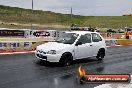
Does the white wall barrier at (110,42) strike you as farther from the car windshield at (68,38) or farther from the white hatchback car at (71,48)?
the car windshield at (68,38)

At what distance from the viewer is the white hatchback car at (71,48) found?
45.5 ft

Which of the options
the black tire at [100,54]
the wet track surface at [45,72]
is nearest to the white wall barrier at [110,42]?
the black tire at [100,54]

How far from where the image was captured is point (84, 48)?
15305 millimetres

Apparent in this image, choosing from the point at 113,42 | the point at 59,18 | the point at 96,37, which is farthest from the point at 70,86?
the point at 59,18

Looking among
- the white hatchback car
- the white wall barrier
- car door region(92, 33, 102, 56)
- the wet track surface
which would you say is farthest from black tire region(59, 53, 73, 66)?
the white wall barrier

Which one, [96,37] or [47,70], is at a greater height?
[96,37]

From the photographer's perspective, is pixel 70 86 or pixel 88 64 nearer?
pixel 70 86

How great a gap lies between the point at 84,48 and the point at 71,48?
1.07m

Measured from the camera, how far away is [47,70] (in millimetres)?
13117

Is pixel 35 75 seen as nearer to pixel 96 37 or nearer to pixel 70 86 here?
pixel 70 86

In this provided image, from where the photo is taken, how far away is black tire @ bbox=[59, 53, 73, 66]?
46.1 feet

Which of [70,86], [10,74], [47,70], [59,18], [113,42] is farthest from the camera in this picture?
[59,18]

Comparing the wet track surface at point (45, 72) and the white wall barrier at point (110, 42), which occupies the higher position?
the white wall barrier at point (110, 42)

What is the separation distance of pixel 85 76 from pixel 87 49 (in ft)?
32.4
